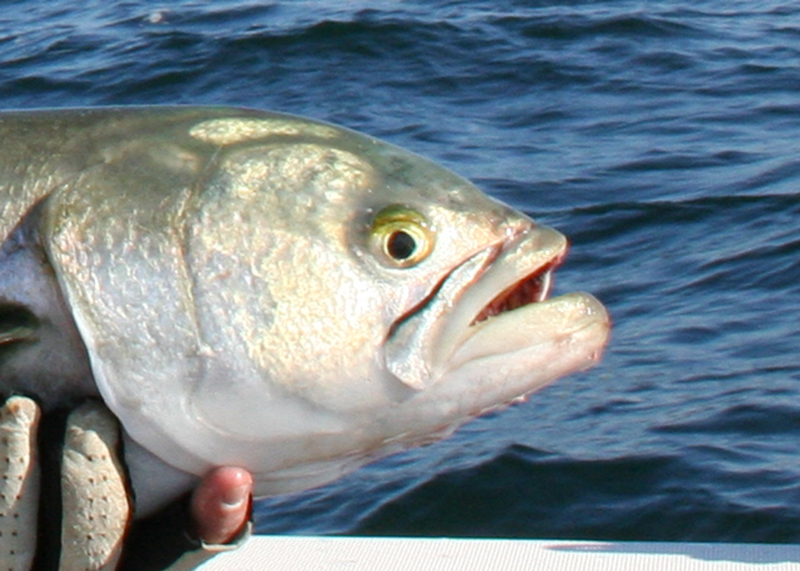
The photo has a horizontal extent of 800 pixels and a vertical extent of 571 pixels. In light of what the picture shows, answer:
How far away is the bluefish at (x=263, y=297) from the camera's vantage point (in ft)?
7.07

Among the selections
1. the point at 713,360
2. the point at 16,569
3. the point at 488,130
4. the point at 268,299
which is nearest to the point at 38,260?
the point at 268,299

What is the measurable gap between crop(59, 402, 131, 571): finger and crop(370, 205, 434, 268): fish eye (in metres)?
0.44

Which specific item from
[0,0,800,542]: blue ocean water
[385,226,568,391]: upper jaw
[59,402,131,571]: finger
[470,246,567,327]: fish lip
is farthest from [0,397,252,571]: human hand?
[0,0,800,542]: blue ocean water

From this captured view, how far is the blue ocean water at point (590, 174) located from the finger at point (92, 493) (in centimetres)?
255

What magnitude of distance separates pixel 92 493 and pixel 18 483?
0.36 feet

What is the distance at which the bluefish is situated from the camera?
84.8 inches

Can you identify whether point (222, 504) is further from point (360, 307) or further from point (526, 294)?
point (526, 294)

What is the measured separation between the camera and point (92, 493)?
2312 millimetres

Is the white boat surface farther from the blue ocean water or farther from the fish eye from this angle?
the fish eye

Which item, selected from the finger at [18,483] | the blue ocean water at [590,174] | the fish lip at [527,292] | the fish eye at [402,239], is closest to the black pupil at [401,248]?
the fish eye at [402,239]

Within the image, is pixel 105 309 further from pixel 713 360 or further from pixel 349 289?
pixel 713 360

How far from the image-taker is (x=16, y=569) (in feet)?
7.84

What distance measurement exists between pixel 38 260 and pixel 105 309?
4.5 inches

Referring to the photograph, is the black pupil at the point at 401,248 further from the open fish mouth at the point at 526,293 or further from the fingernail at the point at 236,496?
the fingernail at the point at 236,496
